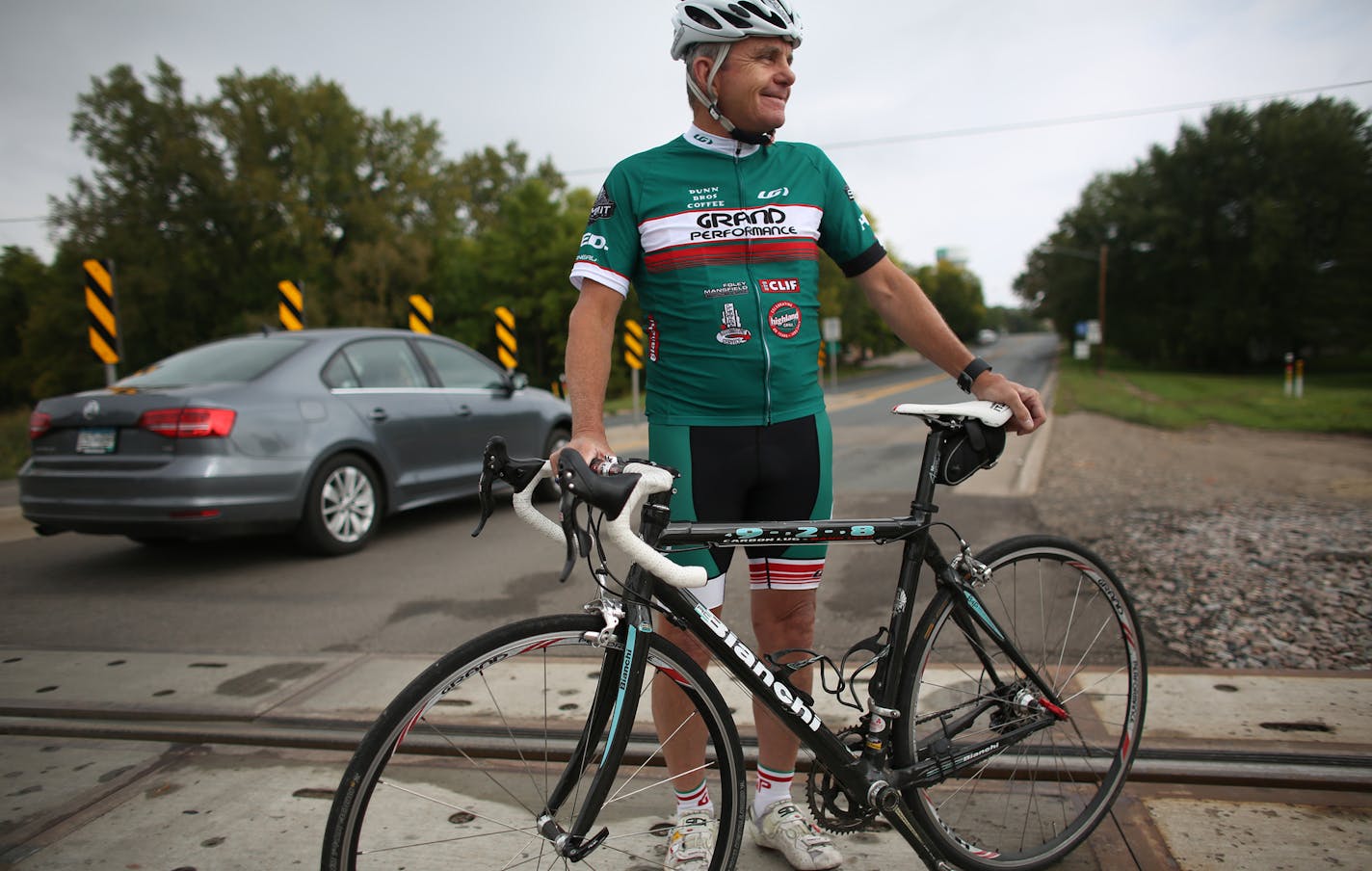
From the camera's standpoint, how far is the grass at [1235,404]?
15383mm

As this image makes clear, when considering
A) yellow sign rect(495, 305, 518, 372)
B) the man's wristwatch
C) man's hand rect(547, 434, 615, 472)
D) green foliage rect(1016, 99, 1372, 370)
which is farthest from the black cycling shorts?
green foliage rect(1016, 99, 1372, 370)

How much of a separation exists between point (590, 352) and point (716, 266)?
0.35 m

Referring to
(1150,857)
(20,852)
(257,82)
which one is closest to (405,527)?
(20,852)

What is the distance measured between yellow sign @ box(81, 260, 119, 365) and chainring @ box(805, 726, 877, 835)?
9.21 m

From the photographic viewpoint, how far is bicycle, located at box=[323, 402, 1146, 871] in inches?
63.2

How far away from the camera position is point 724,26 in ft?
6.31

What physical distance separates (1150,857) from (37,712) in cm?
359

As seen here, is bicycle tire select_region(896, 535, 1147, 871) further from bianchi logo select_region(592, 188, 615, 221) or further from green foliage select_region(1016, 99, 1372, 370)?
green foliage select_region(1016, 99, 1372, 370)

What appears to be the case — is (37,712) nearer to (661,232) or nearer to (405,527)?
(661,232)

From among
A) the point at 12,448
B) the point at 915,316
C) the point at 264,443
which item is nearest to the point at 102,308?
the point at 264,443

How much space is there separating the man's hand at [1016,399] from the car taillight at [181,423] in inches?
176

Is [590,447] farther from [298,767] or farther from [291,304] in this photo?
[291,304]

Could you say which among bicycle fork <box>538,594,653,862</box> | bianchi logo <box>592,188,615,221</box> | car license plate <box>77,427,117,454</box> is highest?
bianchi logo <box>592,188,615,221</box>

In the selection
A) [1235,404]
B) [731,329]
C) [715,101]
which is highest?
[715,101]
